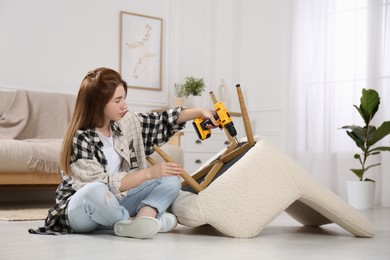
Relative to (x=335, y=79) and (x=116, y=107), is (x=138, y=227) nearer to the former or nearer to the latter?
(x=116, y=107)

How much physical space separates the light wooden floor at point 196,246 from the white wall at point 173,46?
224cm

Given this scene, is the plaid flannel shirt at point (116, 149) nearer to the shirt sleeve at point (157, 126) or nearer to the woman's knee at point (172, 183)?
the shirt sleeve at point (157, 126)

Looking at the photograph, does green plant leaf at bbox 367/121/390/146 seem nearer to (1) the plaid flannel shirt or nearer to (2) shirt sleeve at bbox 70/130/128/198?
(1) the plaid flannel shirt

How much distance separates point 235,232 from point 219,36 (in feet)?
11.2

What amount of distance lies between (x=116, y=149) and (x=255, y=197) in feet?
1.82

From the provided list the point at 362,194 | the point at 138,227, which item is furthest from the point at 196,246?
the point at 362,194

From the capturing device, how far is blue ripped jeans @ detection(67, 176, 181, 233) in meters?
2.18

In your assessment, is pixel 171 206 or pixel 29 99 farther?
pixel 29 99

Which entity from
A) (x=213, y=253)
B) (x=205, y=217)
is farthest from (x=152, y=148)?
(x=213, y=253)

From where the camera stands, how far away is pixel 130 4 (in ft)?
16.6

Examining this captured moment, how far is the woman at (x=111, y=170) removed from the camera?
2.20 m

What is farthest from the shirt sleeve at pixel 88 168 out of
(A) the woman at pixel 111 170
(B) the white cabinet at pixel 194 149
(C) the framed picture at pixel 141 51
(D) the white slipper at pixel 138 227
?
(C) the framed picture at pixel 141 51

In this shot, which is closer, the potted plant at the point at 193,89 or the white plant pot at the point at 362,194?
the white plant pot at the point at 362,194

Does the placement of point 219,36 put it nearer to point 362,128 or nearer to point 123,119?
point 362,128
